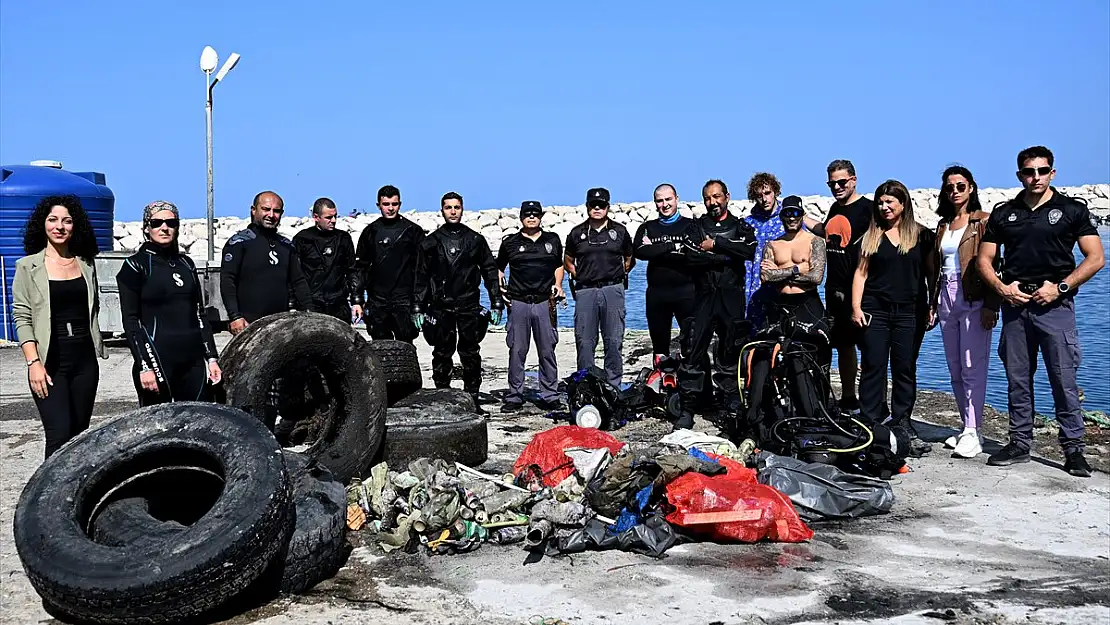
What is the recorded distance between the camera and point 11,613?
4.59 meters

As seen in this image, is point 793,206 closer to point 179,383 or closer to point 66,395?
point 179,383

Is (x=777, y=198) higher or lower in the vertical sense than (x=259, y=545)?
higher

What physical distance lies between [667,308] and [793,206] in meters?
1.65

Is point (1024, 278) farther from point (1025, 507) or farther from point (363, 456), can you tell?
point (363, 456)

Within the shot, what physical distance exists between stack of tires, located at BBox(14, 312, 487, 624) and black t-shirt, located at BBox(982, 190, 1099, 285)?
4.17 m

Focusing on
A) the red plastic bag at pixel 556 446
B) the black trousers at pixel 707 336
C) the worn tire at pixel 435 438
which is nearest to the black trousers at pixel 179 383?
the worn tire at pixel 435 438

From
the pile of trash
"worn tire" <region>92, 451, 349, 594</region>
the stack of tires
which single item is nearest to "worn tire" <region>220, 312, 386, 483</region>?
the stack of tires

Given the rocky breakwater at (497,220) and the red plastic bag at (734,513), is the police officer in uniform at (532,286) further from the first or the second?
the rocky breakwater at (497,220)

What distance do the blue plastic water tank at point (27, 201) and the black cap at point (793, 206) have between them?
1163 cm

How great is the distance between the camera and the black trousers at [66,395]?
18.5 ft

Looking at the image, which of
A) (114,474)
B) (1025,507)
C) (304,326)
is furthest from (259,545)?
(1025,507)

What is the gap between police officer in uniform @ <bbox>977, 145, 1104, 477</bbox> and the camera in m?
6.93

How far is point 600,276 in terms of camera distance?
30.6 feet

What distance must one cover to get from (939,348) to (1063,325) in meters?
11.1
